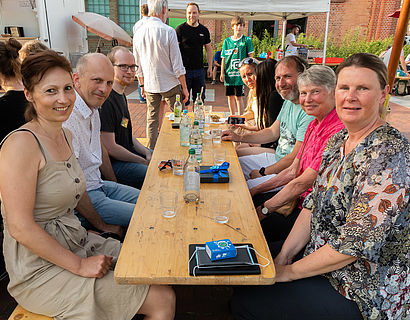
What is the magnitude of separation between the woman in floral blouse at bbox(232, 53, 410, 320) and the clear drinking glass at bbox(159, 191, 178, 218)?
56 centimetres

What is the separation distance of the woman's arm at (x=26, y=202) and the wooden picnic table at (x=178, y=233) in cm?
26

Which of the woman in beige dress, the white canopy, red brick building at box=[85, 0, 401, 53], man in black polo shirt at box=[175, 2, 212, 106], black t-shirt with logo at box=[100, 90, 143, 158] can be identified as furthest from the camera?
red brick building at box=[85, 0, 401, 53]

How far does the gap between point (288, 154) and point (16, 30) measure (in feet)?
24.7

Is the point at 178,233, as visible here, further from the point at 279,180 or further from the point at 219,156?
the point at 279,180

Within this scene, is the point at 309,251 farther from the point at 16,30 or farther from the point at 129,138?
the point at 16,30

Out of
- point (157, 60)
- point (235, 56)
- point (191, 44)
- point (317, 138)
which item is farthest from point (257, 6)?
point (317, 138)

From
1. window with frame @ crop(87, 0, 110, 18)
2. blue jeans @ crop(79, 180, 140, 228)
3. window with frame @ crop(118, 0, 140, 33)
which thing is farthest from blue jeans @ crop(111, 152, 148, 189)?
window with frame @ crop(87, 0, 110, 18)

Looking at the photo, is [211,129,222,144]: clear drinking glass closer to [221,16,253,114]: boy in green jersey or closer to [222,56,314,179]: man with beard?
[222,56,314,179]: man with beard

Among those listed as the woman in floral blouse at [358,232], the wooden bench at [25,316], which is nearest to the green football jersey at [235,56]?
the woman in floral blouse at [358,232]

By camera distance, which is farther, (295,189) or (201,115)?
(201,115)

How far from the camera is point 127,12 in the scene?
15141 millimetres

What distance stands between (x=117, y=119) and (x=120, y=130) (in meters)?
0.14

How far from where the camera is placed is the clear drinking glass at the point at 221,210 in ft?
5.79

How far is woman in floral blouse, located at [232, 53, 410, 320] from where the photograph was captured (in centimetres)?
139
